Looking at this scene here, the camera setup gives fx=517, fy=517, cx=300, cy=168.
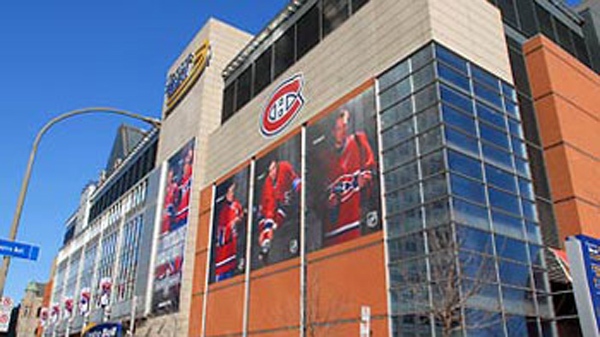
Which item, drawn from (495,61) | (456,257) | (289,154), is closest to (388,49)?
(495,61)

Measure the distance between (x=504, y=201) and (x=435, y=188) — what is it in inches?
146

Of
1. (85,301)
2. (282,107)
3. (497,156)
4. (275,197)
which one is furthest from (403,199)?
(85,301)

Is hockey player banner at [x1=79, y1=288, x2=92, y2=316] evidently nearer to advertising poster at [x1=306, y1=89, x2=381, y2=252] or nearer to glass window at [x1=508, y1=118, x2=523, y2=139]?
advertising poster at [x1=306, y1=89, x2=381, y2=252]

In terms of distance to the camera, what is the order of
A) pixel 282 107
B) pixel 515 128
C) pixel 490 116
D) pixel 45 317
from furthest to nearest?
pixel 45 317 < pixel 282 107 < pixel 515 128 < pixel 490 116

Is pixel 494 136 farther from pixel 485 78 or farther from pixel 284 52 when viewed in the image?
pixel 284 52

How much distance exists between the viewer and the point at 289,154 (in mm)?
30781

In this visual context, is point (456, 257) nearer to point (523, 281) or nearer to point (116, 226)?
point (523, 281)

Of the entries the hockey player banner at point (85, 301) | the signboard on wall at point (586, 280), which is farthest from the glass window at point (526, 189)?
the hockey player banner at point (85, 301)

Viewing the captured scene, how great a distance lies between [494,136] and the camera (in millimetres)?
23438

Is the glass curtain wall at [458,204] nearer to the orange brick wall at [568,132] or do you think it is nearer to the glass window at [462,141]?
the glass window at [462,141]

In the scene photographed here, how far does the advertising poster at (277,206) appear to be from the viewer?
94.5 feet

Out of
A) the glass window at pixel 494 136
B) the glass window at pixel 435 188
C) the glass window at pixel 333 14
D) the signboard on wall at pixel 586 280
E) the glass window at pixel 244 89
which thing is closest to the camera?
the signboard on wall at pixel 586 280

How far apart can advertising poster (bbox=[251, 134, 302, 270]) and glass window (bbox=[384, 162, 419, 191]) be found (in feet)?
23.4

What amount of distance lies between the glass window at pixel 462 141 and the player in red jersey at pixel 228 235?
17086mm
